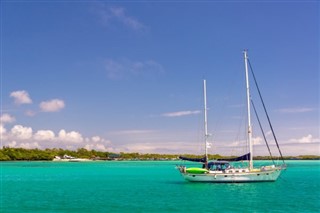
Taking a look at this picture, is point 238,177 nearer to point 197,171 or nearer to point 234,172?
point 234,172

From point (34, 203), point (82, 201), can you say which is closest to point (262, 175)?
point (82, 201)

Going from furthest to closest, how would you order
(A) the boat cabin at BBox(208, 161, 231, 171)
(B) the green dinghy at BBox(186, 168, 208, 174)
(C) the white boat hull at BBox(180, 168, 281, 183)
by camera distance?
(A) the boat cabin at BBox(208, 161, 231, 171), (B) the green dinghy at BBox(186, 168, 208, 174), (C) the white boat hull at BBox(180, 168, 281, 183)

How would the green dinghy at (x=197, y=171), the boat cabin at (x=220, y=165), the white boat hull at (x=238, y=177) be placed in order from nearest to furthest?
the white boat hull at (x=238, y=177), the green dinghy at (x=197, y=171), the boat cabin at (x=220, y=165)

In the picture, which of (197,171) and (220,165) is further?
(220,165)

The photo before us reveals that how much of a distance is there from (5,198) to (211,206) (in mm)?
25312

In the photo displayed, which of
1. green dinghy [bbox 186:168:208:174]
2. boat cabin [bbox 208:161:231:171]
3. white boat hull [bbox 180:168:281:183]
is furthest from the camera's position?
boat cabin [bbox 208:161:231:171]

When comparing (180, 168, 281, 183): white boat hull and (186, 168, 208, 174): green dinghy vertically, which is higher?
(186, 168, 208, 174): green dinghy

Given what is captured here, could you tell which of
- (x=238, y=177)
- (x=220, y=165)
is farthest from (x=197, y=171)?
(x=238, y=177)

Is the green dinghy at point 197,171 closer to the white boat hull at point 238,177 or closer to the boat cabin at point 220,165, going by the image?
Result: the white boat hull at point 238,177

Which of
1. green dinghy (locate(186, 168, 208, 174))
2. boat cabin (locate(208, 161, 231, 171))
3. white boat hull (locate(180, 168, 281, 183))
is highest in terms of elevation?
boat cabin (locate(208, 161, 231, 171))

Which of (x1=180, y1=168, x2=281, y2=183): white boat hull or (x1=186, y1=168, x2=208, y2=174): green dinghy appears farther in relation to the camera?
(x1=186, y1=168, x2=208, y2=174): green dinghy

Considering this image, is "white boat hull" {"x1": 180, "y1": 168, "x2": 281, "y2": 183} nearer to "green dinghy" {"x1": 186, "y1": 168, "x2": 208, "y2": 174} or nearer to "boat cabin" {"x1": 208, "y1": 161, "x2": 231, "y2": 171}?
"green dinghy" {"x1": 186, "y1": 168, "x2": 208, "y2": 174}

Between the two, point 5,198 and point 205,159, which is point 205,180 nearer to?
point 205,159

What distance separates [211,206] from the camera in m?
38.1
